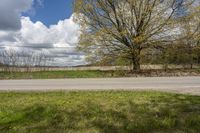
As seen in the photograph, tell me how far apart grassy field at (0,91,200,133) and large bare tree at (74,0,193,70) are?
1677 cm

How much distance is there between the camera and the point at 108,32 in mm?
26219

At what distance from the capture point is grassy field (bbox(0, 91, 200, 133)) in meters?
6.50

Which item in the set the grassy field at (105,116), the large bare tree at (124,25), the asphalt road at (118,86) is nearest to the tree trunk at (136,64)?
the large bare tree at (124,25)

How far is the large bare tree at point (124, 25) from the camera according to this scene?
1037 inches

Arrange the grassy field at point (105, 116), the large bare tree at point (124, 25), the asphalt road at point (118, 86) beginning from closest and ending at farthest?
the grassy field at point (105, 116), the asphalt road at point (118, 86), the large bare tree at point (124, 25)

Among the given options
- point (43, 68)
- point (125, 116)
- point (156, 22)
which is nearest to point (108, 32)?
point (156, 22)

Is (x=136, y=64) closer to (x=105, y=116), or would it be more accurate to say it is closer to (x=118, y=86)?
(x=118, y=86)

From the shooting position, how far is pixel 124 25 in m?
26.8

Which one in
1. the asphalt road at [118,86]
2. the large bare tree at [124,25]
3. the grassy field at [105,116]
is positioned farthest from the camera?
the large bare tree at [124,25]

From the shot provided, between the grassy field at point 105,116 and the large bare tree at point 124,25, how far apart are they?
16769 millimetres

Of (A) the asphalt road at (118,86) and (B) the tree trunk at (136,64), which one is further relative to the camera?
(B) the tree trunk at (136,64)

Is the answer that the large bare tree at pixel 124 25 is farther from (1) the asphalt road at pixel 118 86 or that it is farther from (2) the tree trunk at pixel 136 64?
(1) the asphalt road at pixel 118 86

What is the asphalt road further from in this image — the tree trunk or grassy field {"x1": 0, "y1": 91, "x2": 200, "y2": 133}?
the tree trunk

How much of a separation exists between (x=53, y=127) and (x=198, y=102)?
491 centimetres
